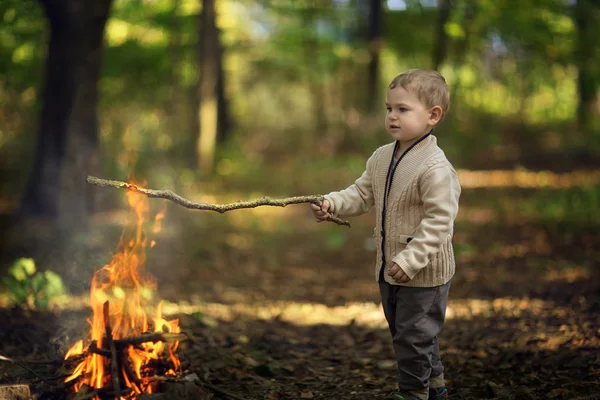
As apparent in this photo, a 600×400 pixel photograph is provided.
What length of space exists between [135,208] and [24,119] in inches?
489

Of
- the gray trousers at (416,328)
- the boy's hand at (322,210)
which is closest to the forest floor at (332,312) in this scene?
the gray trousers at (416,328)

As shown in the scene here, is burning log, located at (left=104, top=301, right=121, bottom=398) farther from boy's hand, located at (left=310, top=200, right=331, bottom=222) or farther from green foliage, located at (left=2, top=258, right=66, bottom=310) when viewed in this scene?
green foliage, located at (left=2, top=258, right=66, bottom=310)

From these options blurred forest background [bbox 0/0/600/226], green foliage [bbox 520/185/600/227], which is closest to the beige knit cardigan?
blurred forest background [bbox 0/0/600/226]

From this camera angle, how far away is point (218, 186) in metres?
14.7

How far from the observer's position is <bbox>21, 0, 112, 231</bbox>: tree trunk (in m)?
9.36

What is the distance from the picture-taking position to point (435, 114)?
362 centimetres

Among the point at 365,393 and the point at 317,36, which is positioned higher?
the point at 317,36

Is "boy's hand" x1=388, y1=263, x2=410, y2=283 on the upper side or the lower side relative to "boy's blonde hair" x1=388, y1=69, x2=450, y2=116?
lower

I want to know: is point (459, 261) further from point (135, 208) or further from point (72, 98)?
point (72, 98)

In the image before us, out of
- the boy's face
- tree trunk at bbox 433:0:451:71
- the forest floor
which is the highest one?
tree trunk at bbox 433:0:451:71

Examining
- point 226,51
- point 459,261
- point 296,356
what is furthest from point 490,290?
point 226,51

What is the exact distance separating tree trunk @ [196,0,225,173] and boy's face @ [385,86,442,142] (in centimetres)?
1126

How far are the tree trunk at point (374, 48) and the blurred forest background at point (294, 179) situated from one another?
0.07 metres

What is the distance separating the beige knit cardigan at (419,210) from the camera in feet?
11.3
